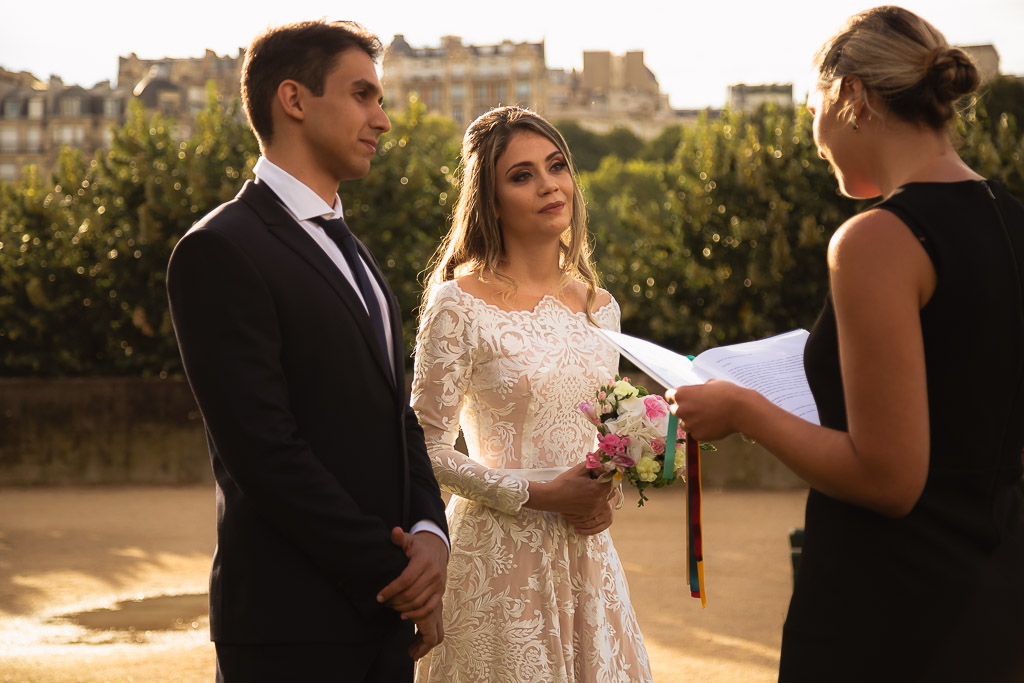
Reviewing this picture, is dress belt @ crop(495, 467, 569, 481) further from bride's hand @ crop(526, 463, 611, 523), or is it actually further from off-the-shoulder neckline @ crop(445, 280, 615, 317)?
off-the-shoulder neckline @ crop(445, 280, 615, 317)

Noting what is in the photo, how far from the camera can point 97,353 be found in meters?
13.3

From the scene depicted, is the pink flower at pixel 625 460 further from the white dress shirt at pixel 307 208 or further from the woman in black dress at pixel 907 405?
the woman in black dress at pixel 907 405

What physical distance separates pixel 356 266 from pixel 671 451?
3.27 ft

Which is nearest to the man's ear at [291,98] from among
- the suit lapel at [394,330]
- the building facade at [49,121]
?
the suit lapel at [394,330]

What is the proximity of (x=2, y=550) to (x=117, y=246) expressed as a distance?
15.3 ft

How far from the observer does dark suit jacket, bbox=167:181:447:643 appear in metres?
Result: 2.38

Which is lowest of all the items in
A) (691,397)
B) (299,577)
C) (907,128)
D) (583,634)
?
(583,634)

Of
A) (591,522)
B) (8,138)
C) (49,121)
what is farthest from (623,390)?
(8,138)

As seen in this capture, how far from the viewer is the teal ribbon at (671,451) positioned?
289 centimetres

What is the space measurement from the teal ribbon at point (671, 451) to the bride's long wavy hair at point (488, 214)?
2.76 ft

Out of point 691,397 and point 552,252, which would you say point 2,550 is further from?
point 691,397

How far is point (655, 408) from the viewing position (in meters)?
3.25

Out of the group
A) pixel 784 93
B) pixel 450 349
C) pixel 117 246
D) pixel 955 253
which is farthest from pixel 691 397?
pixel 784 93

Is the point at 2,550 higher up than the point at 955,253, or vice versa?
the point at 955,253
